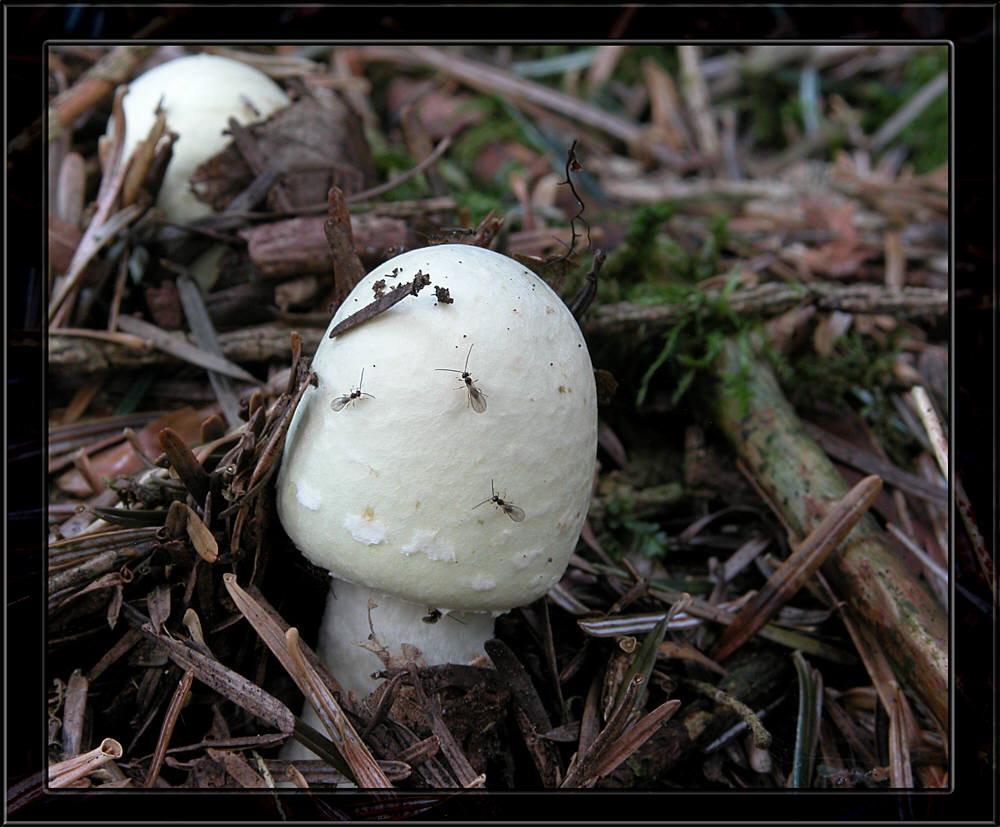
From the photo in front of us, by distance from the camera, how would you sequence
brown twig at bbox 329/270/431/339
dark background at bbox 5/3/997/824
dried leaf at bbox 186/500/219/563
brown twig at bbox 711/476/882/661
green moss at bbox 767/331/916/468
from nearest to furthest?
dark background at bbox 5/3/997/824, brown twig at bbox 329/270/431/339, dried leaf at bbox 186/500/219/563, brown twig at bbox 711/476/882/661, green moss at bbox 767/331/916/468

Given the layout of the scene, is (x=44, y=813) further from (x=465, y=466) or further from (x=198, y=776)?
(x=465, y=466)

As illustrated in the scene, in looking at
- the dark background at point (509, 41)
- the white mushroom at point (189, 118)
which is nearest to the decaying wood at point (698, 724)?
the dark background at point (509, 41)

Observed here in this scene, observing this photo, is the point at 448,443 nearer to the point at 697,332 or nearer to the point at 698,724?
the point at 698,724

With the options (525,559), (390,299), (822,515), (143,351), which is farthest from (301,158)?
(822,515)

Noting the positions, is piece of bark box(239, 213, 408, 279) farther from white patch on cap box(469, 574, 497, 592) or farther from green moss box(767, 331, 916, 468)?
green moss box(767, 331, 916, 468)

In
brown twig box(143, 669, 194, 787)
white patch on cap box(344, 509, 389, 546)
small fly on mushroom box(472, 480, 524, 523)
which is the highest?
small fly on mushroom box(472, 480, 524, 523)

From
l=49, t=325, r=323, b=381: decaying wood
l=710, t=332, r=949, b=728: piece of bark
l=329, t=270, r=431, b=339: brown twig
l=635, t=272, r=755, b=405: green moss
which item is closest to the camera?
l=329, t=270, r=431, b=339: brown twig

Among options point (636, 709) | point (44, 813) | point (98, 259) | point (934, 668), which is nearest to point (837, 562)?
point (934, 668)

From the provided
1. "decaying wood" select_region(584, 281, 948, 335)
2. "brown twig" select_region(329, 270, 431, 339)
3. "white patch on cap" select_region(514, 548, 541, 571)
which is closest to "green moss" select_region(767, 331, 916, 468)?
"decaying wood" select_region(584, 281, 948, 335)
